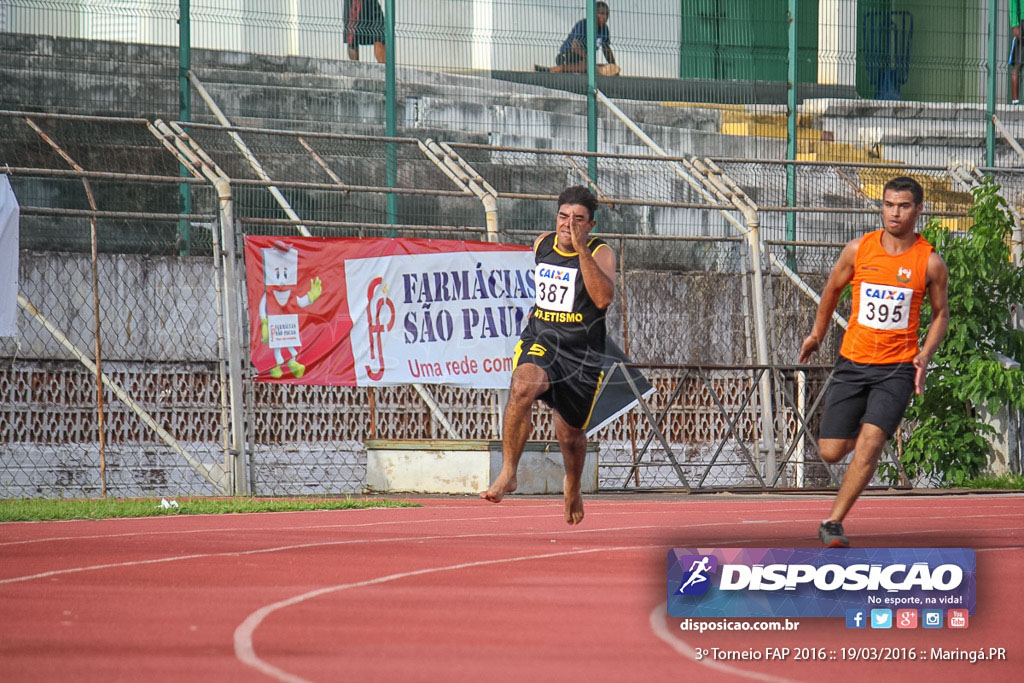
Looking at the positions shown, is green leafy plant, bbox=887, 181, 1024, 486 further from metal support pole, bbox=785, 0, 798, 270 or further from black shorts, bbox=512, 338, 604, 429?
black shorts, bbox=512, 338, 604, 429

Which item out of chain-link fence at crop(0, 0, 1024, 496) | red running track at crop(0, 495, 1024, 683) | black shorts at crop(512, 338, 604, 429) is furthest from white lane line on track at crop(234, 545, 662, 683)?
chain-link fence at crop(0, 0, 1024, 496)

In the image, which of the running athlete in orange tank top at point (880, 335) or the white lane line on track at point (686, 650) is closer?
the white lane line on track at point (686, 650)

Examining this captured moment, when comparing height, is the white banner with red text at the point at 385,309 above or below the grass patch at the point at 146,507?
above

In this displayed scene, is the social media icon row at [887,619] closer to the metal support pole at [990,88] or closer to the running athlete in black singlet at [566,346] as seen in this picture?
the running athlete in black singlet at [566,346]

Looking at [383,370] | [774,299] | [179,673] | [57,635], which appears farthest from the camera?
[774,299]

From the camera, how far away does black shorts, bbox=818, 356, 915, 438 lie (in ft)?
26.8

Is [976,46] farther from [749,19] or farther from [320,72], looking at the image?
[320,72]

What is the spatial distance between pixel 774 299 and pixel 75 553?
10477mm

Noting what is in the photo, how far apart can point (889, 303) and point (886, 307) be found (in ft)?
0.09

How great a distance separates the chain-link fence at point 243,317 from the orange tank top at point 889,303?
20.5 ft

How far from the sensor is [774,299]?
676 inches

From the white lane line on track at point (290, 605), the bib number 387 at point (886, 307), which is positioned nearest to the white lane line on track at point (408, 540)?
the white lane line on track at point (290, 605)

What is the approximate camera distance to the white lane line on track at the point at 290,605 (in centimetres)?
481

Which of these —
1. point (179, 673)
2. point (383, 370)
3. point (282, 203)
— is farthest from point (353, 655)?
point (282, 203)
